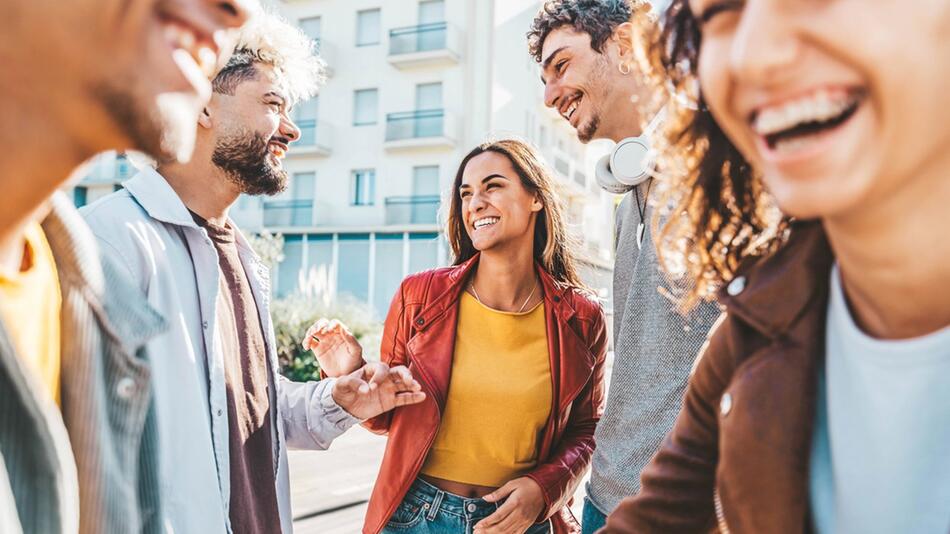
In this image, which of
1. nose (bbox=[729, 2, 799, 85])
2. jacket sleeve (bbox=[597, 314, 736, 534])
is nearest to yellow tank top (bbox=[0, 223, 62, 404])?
jacket sleeve (bbox=[597, 314, 736, 534])

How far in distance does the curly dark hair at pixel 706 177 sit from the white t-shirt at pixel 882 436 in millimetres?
286

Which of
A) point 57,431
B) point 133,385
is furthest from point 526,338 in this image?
point 57,431

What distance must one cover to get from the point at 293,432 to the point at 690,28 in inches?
90.4

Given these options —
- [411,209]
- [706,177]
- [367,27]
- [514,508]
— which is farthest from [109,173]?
[706,177]

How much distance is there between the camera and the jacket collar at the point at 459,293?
306 cm

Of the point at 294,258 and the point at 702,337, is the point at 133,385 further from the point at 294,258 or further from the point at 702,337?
the point at 294,258

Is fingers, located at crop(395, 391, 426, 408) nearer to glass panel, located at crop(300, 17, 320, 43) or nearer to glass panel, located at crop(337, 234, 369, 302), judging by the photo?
glass panel, located at crop(337, 234, 369, 302)

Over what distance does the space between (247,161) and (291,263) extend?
23.4m

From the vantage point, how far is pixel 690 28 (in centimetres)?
131

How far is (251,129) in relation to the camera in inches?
111

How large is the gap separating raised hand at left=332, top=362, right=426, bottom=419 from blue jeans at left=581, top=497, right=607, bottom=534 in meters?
0.76

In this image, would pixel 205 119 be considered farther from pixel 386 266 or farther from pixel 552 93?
pixel 386 266

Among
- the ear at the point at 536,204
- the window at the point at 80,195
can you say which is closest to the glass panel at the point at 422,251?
the window at the point at 80,195

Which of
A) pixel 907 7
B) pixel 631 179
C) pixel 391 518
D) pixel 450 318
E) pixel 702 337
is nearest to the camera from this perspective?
pixel 907 7
